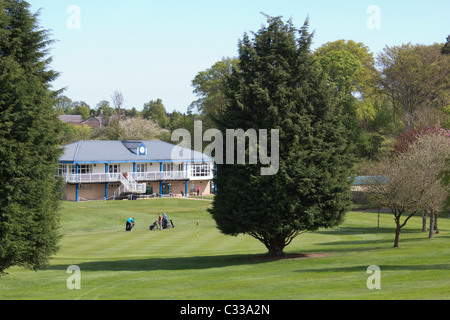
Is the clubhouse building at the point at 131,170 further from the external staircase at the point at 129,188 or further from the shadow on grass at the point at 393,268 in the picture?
the shadow on grass at the point at 393,268

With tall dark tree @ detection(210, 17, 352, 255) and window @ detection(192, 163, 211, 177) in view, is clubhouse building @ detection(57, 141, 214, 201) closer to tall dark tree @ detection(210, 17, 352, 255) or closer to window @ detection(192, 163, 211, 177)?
window @ detection(192, 163, 211, 177)

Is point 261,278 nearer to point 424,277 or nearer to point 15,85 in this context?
point 424,277

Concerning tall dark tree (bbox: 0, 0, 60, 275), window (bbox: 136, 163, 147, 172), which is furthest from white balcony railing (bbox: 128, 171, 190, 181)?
tall dark tree (bbox: 0, 0, 60, 275)

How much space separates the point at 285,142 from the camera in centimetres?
2547

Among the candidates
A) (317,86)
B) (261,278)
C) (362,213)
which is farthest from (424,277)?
(362,213)

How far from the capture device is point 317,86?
87.1 feet

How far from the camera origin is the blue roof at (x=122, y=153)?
236 ft

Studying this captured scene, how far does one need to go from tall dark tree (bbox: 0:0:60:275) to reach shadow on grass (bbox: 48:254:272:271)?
17.2 ft

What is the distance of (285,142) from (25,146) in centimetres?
1158

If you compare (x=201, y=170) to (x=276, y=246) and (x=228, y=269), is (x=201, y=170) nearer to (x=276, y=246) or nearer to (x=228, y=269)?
(x=276, y=246)

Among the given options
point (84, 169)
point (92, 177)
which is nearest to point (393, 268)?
point (92, 177)

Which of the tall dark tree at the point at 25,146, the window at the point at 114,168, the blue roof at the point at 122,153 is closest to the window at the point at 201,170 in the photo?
the blue roof at the point at 122,153

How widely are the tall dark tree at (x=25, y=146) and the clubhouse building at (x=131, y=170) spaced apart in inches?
1895

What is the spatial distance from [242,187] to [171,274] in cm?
528
